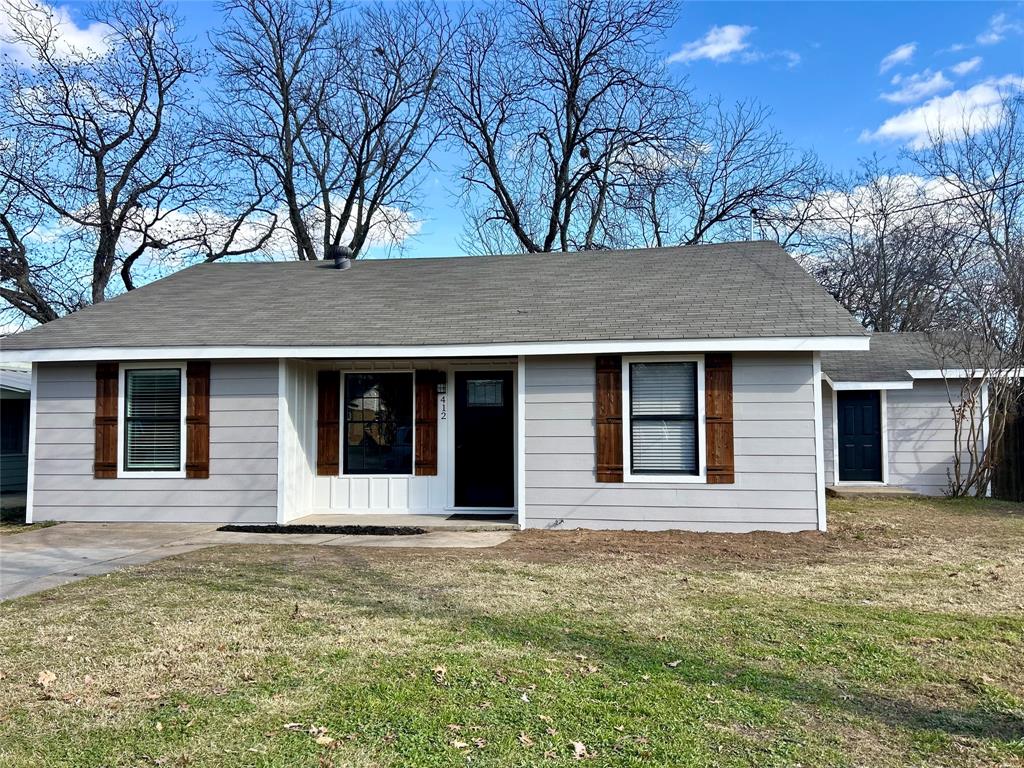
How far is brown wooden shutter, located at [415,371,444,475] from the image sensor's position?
34.1 ft

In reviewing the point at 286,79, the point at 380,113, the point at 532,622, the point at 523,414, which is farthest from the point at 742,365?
the point at 286,79

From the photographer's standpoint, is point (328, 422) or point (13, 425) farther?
point (13, 425)

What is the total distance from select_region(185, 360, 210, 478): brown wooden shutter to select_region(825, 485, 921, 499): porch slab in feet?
32.0

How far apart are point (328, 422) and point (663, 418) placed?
15.2 ft

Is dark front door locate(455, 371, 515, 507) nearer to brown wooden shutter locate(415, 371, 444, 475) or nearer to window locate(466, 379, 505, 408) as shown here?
window locate(466, 379, 505, 408)

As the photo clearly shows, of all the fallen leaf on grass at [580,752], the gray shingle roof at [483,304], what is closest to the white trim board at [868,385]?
the gray shingle roof at [483,304]

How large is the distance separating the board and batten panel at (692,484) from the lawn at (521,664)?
1.84 meters

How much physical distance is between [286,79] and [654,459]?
21.0 meters

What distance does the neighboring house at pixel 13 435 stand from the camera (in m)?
15.5

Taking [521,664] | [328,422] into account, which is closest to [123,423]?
[328,422]

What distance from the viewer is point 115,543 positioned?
8406mm

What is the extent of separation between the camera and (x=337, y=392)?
1049cm

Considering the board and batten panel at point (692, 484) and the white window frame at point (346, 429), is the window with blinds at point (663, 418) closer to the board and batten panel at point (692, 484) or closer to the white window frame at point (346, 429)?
the board and batten panel at point (692, 484)

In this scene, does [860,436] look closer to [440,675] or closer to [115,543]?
[440,675]
